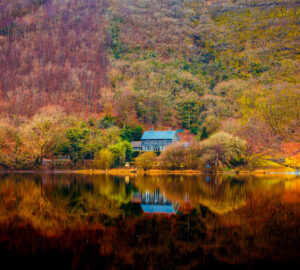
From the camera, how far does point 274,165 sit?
6450 centimetres

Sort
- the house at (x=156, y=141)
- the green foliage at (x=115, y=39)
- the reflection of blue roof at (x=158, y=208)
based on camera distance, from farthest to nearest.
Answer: the green foliage at (x=115, y=39)
the house at (x=156, y=141)
the reflection of blue roof at (x=158, y=208)

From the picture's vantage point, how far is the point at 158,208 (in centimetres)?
2144

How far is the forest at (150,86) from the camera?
63.9 meters

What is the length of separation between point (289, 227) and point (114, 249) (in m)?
8.39

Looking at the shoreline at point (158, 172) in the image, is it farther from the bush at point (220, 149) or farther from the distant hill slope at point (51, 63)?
the distant hill slope at point (51, 63)

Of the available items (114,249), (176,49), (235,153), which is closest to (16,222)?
(114,249)

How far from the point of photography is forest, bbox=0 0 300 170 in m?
63.9

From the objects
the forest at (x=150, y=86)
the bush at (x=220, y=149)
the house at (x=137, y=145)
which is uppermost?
the forest at (x=150, y=86)

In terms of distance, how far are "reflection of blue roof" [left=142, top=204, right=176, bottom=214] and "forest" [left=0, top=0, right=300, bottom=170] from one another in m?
36.3

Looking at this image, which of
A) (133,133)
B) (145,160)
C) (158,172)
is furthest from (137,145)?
(158,172)

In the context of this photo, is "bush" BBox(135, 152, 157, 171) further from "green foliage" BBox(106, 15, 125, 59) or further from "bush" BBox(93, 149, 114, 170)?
"green foliage" BBox(106, 15, 125, 59)

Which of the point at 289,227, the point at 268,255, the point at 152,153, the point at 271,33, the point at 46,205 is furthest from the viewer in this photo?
the point at 271,33

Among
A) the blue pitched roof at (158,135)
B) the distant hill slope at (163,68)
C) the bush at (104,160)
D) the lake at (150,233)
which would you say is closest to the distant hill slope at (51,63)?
the distant hill slope at (163,68)

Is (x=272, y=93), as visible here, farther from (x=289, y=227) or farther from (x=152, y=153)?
(x=289, y=227)
